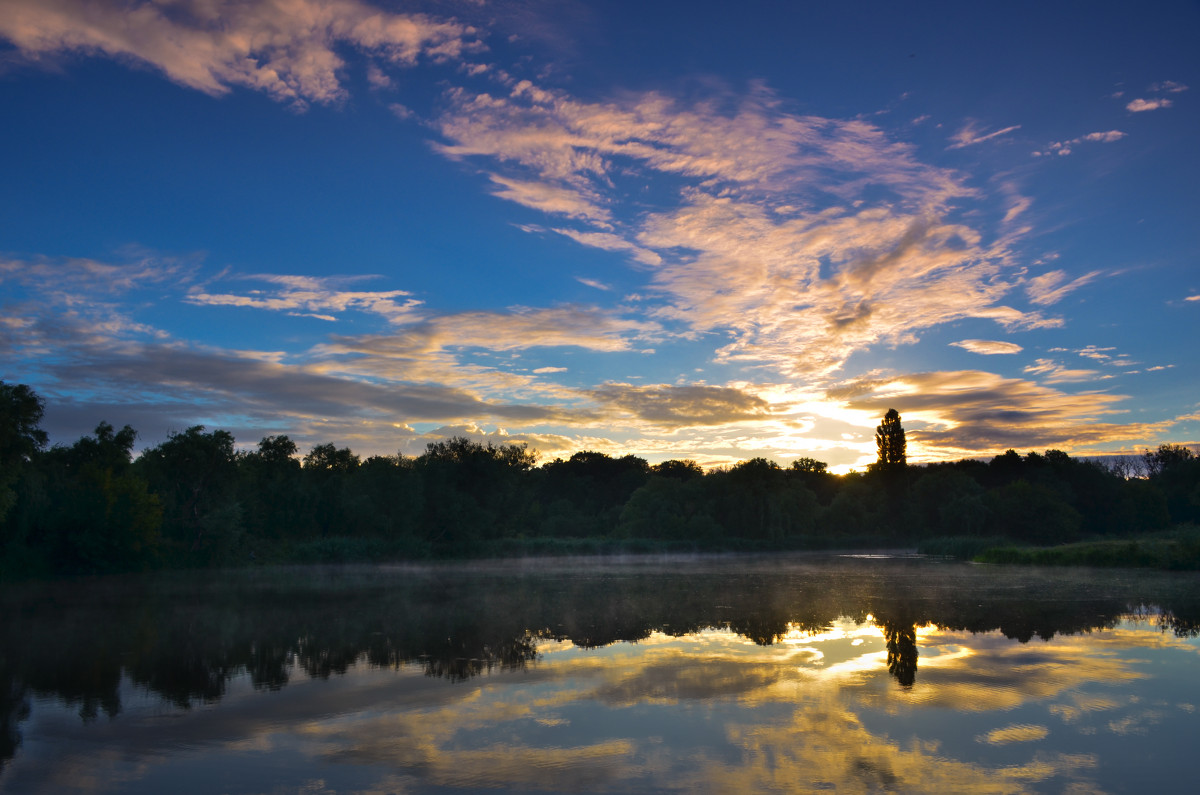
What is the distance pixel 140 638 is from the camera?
18.6m

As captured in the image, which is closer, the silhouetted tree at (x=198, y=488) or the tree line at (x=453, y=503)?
the tree line at (x=453, y=503)

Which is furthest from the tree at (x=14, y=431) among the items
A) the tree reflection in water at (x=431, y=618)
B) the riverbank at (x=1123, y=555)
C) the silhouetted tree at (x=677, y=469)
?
the silhouetted tree at (x=677, y=469)

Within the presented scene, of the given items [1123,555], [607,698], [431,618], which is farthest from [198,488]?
[1123,555]

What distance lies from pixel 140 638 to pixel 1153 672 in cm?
2238

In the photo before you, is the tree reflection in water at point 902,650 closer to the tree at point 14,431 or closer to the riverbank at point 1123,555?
the riverbank at point 1123,555

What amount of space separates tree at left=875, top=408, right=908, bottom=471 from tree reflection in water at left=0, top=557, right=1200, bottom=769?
309 ft

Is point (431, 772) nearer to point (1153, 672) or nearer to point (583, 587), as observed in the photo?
point (1153, 672)

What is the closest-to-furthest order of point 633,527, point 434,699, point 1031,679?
1. point 434,699
2. point 1031,679
3. point 633,527

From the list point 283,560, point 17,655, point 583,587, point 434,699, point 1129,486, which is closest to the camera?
point 434,699

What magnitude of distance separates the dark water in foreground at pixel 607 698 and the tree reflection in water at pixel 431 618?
0.15m

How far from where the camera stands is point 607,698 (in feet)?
38.2

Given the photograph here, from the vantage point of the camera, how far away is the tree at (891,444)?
128 meters

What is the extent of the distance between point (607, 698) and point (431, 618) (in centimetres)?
1163

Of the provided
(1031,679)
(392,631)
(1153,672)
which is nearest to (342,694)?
(392,631)
